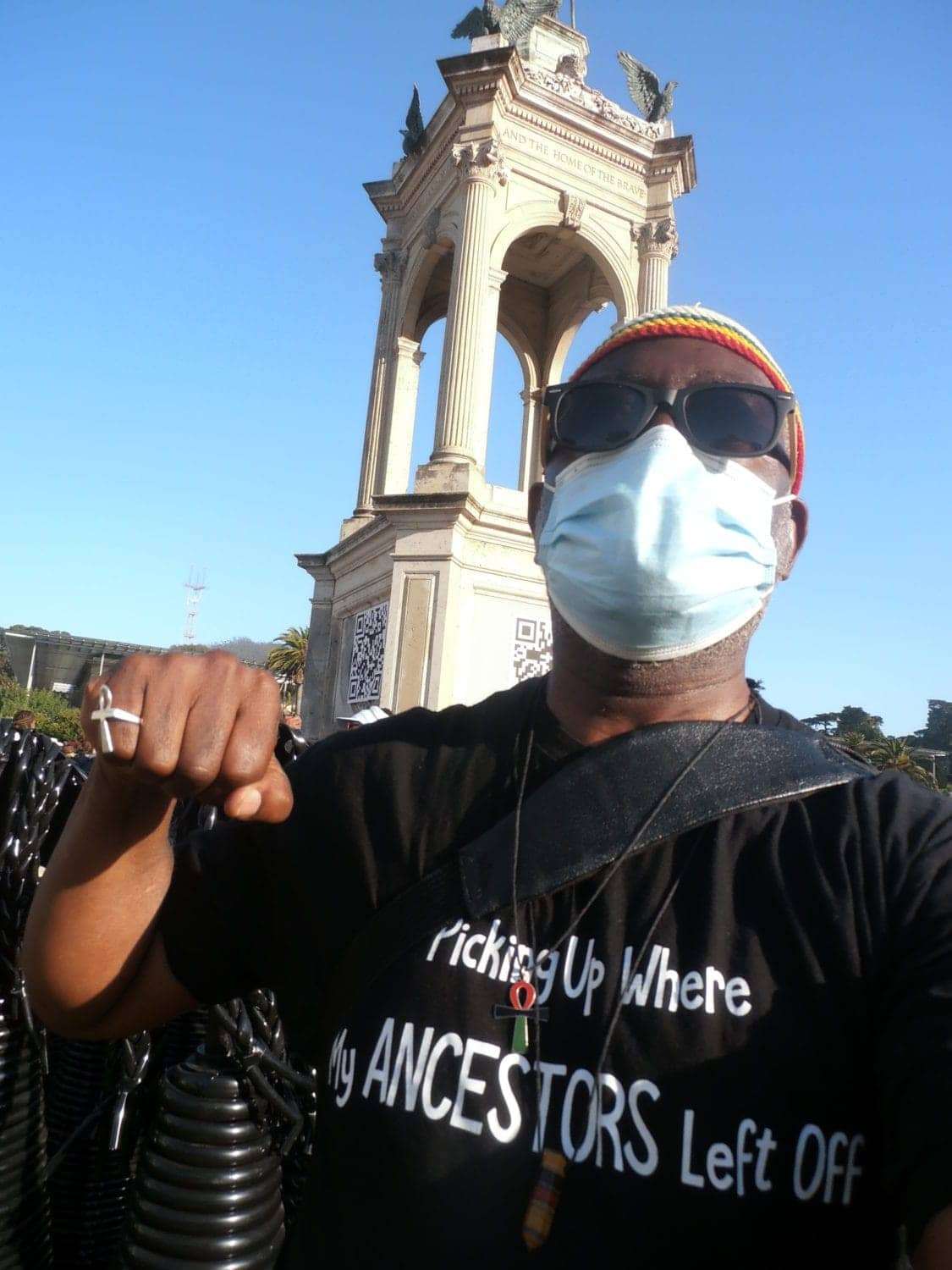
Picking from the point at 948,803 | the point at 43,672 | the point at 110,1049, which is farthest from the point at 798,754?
the point at 43,672

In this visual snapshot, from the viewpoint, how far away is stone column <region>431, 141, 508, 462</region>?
9508 mm

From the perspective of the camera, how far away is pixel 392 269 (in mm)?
12047

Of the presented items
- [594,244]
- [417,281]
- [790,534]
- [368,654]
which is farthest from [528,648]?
[790,534]

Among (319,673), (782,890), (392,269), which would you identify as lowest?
(782,890)

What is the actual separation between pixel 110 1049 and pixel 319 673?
8723 millimetres

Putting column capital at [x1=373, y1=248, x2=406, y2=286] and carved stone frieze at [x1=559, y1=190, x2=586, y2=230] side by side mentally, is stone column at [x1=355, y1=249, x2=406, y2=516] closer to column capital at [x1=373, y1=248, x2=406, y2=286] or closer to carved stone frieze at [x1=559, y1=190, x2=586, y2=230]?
column capital at [x1=373, y1=248, x2=406, y2=286]

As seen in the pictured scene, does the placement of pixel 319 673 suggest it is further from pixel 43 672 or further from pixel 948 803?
pixel 43 672

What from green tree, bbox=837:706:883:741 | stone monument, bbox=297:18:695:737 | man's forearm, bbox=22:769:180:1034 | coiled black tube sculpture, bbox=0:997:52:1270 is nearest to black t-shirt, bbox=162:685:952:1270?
man's forearm, bbox=22:769:180:1034

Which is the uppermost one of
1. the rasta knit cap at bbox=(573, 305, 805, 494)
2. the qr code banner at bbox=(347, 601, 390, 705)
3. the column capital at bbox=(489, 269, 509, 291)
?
the column capital at bbox=(489, 269, 509, 291)

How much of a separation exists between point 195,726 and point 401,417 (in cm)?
1117

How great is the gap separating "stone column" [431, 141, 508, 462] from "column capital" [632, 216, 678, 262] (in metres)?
2.02

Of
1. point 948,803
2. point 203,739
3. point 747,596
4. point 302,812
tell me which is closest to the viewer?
point 203,739

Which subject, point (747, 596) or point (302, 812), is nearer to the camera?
point (302, 812)

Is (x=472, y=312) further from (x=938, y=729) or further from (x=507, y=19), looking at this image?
(x=938, y=729)
